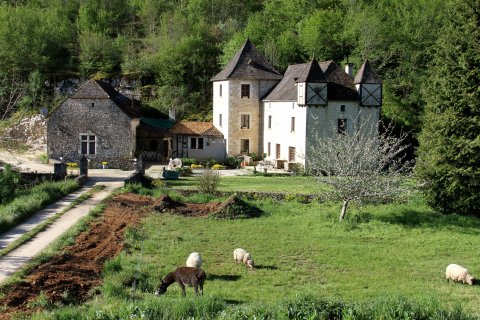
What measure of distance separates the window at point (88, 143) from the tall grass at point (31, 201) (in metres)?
10.4

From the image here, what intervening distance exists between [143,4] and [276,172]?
51.3 m

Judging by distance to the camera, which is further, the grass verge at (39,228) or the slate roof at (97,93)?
the slate roof at (97,93)

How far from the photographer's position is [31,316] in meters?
11.6

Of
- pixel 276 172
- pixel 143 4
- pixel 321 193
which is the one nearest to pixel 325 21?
pixel 276 172

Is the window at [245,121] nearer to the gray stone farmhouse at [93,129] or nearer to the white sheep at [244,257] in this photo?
the gray stone farmhouse at [93,129]

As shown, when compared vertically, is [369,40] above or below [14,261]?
above

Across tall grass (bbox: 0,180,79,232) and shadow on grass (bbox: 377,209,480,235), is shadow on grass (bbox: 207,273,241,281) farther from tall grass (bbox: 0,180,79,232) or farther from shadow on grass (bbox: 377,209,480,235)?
shadow on grass (bbox: 377,209,480,235)

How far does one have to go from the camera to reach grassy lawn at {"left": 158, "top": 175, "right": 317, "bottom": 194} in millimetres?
30197

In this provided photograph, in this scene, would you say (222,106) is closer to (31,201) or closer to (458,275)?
(31,201)

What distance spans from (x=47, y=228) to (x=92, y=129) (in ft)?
66.9

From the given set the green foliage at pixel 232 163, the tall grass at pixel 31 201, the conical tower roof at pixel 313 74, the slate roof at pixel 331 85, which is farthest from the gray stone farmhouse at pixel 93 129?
the conical tower roof at pixel 313 74

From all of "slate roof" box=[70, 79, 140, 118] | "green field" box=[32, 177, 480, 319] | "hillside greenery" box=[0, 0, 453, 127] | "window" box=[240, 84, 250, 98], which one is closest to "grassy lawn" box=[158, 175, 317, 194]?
"green field" box=[32, 177, 480, 319]

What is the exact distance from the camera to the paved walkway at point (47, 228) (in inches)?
627

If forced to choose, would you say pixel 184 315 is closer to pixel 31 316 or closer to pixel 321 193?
pixel 31 316
